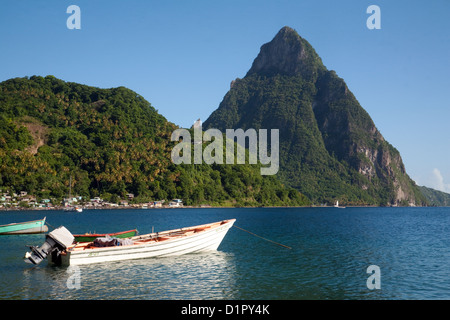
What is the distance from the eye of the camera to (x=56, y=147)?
6900 inches

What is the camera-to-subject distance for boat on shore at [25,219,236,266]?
84.3 ft

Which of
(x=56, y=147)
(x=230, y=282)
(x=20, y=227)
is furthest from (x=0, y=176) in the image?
(x=230, y=282)

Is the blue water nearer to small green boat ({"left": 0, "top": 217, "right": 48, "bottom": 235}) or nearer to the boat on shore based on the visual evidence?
the boat on shore

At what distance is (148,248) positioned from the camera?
29.5 metres

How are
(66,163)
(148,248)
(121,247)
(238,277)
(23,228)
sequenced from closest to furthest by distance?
1. (238,277)
2. (121,247)
3. (148,248)
4. (23,228)
5. (66,163)

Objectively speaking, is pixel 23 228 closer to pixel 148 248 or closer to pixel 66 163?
pixel 148 248

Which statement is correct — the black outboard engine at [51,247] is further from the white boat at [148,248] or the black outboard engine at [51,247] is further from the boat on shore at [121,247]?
the white boat at [148,248]

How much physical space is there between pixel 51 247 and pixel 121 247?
475 centimetres

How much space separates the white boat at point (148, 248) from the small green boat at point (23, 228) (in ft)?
79.1

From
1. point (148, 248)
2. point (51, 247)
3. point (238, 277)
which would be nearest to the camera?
point (238, 277)

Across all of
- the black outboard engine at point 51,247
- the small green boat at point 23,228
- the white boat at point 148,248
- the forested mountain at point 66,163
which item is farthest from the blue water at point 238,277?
the forested mountain at point 66,163

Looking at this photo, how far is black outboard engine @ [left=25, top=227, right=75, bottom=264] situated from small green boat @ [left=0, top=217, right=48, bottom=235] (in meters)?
26.5

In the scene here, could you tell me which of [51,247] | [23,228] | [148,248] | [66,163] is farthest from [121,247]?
[66,163]

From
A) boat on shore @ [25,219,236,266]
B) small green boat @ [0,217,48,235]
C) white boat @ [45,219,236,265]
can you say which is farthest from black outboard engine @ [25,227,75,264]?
small green boat @ [0,217,48,235]
